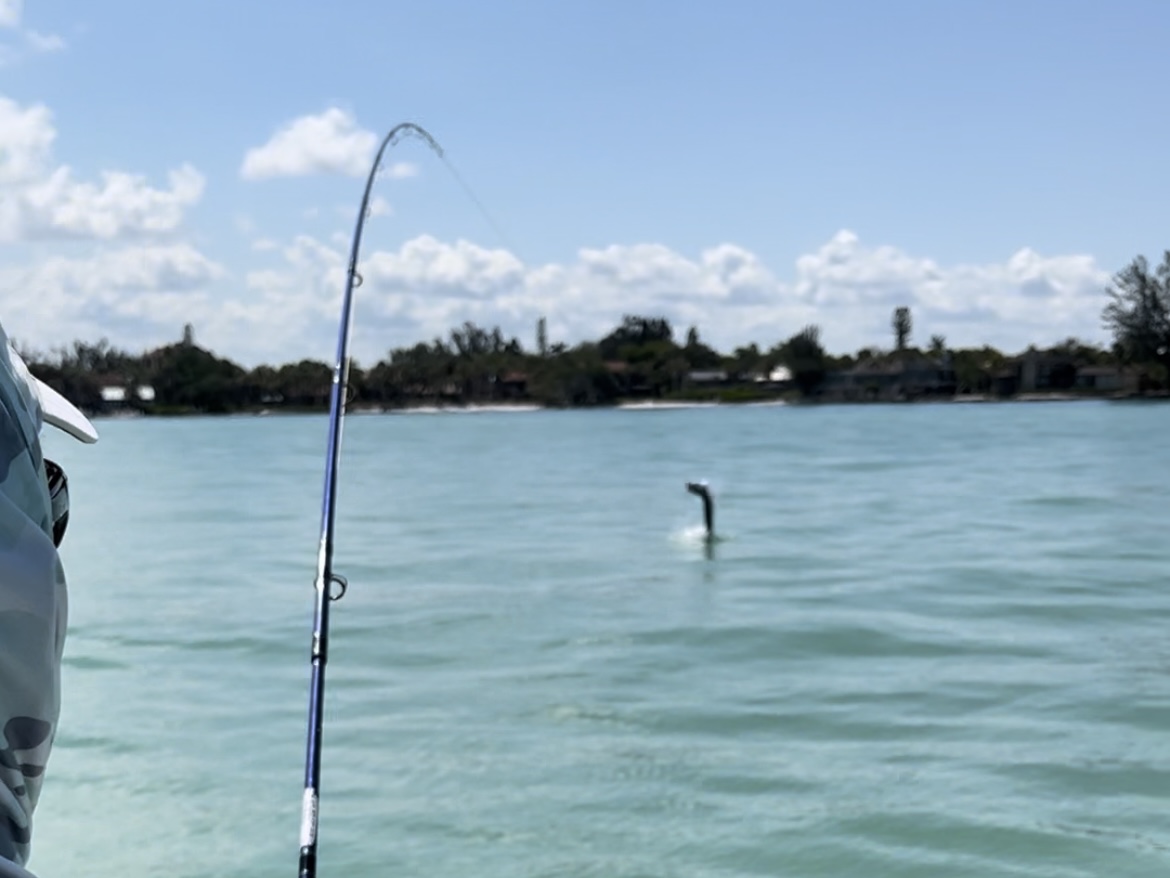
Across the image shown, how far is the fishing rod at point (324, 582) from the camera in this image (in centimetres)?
312

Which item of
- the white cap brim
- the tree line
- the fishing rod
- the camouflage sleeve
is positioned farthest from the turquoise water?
the tree line

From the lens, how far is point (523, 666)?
40.3 feet

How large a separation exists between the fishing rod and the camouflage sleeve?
175 cm

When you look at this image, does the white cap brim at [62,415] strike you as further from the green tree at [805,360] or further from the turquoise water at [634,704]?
the green tree at [805,360]

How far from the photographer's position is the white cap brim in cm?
163

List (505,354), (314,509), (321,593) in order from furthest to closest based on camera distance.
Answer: (505,354) < (314,509) < (321,593)

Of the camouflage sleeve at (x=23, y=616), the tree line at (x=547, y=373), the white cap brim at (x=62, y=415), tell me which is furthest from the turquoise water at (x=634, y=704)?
the tree line at (x=547, y=373)

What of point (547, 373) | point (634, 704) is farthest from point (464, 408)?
point (634, 704)

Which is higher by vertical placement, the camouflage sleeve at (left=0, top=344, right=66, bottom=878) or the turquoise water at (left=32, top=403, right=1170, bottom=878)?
the camouflage sleeve at (left=0, top=344, right=66, bottom=878)

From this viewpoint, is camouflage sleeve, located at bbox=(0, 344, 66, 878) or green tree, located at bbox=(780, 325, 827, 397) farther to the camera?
green tree, located at bbox=(780, 325, 827, 397)

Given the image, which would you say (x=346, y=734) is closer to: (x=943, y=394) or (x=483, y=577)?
(x=483, y=577)


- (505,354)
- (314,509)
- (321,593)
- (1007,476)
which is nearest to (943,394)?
(505,354)

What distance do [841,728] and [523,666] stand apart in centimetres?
346

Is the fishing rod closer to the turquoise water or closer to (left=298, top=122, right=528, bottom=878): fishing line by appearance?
(left=298, top=122, right=528, bottom=878): fishing line
